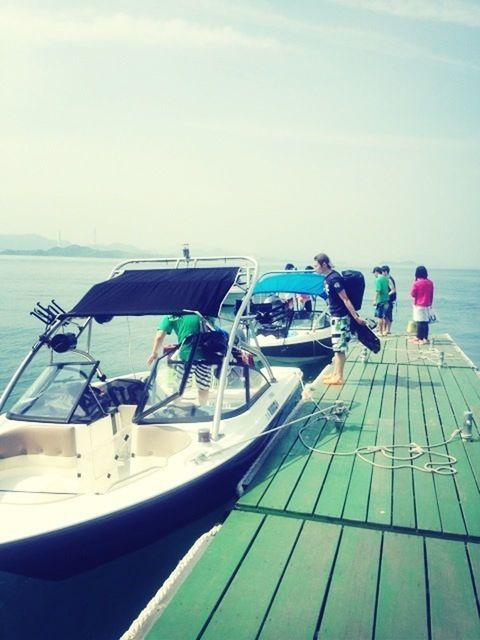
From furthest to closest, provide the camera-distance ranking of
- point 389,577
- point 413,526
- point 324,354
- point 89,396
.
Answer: point 324,354, point 89,396, point 413,526, point 389,577

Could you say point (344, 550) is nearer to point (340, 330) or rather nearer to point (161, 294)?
point (161, 294)

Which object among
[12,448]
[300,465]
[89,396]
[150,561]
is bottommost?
[150,561]

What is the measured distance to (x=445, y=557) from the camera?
144 inches

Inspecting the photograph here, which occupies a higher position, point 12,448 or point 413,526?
point 12,448

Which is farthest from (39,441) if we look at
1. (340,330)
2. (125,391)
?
(340,330)

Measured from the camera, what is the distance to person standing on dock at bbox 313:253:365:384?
7.85 m

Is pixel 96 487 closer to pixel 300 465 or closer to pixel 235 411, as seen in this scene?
pixel 235 411

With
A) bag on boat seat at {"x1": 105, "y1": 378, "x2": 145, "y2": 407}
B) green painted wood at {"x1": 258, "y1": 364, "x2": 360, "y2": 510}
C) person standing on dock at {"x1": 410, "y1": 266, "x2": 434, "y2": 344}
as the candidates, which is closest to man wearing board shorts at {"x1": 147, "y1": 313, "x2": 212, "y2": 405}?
bag on boat seat at {"x1": 105, "y1": 378, "x2": 145, "y2": 407}

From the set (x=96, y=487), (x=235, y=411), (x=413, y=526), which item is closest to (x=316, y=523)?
(x=413, y=526)

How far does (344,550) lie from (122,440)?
249 centimetres

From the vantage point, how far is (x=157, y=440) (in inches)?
191

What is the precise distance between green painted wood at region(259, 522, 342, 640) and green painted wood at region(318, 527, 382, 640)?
0.07 meters

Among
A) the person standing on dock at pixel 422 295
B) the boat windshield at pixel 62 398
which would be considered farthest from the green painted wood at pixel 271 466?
the person standing on dock at pixel 422 295

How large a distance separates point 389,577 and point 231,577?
1.10 meters
